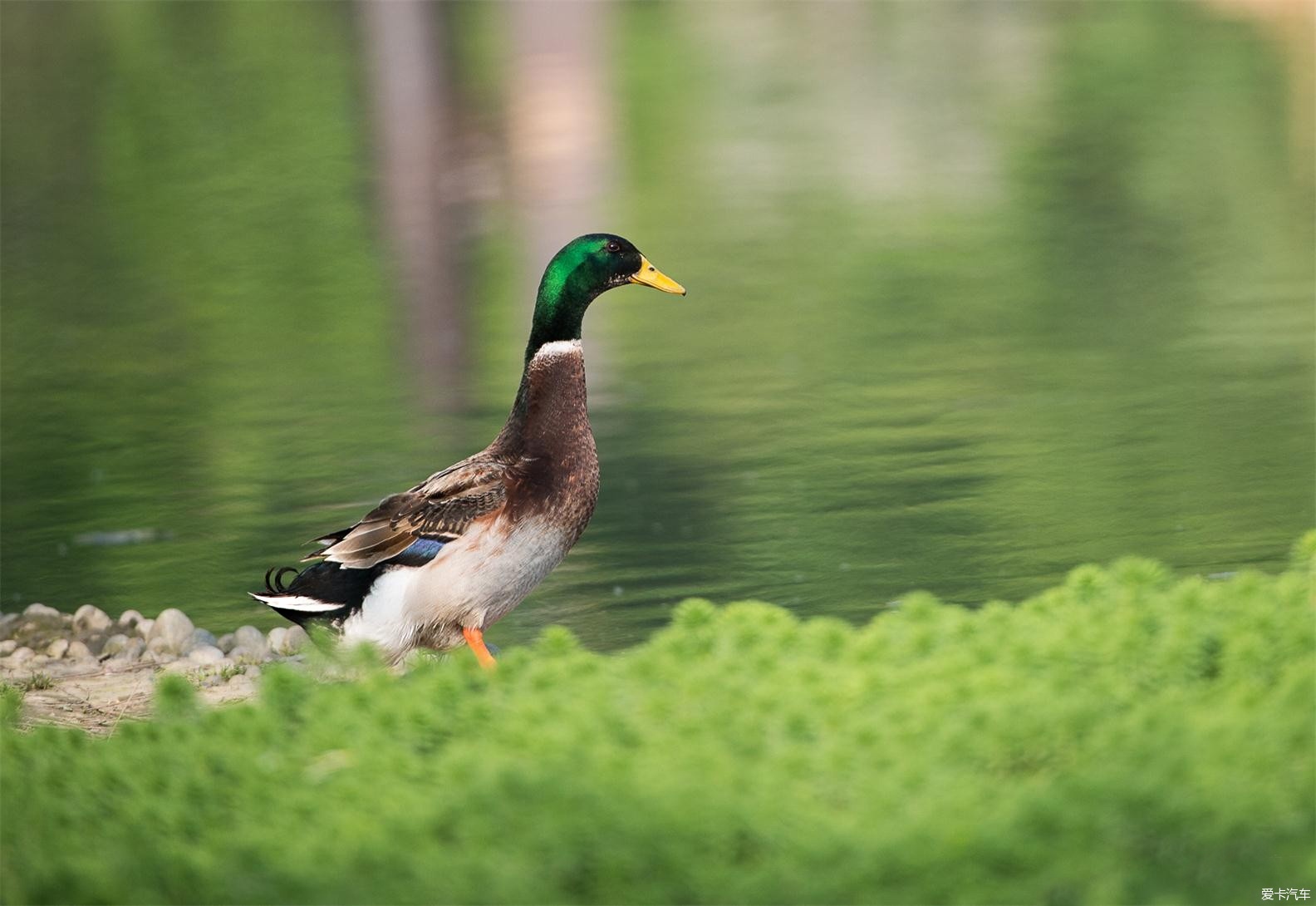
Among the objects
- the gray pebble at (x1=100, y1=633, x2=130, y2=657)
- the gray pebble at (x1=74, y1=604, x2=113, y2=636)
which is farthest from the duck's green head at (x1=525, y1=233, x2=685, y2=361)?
the gray pebble at (x1=74, y1=604, x2=113, y2=636)

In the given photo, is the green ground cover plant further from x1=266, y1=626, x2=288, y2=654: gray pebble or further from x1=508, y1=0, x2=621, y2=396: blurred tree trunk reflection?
x1=508, y1=0, x2=621, y2=396: blurred tree trunk reflection

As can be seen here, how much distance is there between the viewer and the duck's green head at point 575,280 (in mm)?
7785

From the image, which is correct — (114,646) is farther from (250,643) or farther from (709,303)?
(709,303)

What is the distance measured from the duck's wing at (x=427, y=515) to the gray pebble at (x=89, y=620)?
2372 mm

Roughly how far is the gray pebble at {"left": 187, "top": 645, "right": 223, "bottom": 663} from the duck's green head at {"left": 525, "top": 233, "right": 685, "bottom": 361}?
6.24 feet

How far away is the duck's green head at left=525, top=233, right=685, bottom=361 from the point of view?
7.79m

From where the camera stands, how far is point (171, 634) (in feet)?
29.1

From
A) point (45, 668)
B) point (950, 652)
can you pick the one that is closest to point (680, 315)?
point (45, 668)

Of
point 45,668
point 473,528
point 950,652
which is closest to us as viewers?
point 950,652

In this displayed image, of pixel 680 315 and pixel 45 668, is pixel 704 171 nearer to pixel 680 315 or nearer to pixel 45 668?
pixel 680 315

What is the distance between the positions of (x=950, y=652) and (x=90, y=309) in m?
14.3

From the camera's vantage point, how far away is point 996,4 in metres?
36.8

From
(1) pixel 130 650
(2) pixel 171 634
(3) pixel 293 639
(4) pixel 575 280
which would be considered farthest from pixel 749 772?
(1) pixel 130 650

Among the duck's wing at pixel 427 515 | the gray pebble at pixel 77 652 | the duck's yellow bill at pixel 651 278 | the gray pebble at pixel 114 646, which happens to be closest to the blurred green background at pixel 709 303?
the gray pebble at pixel 114 646
